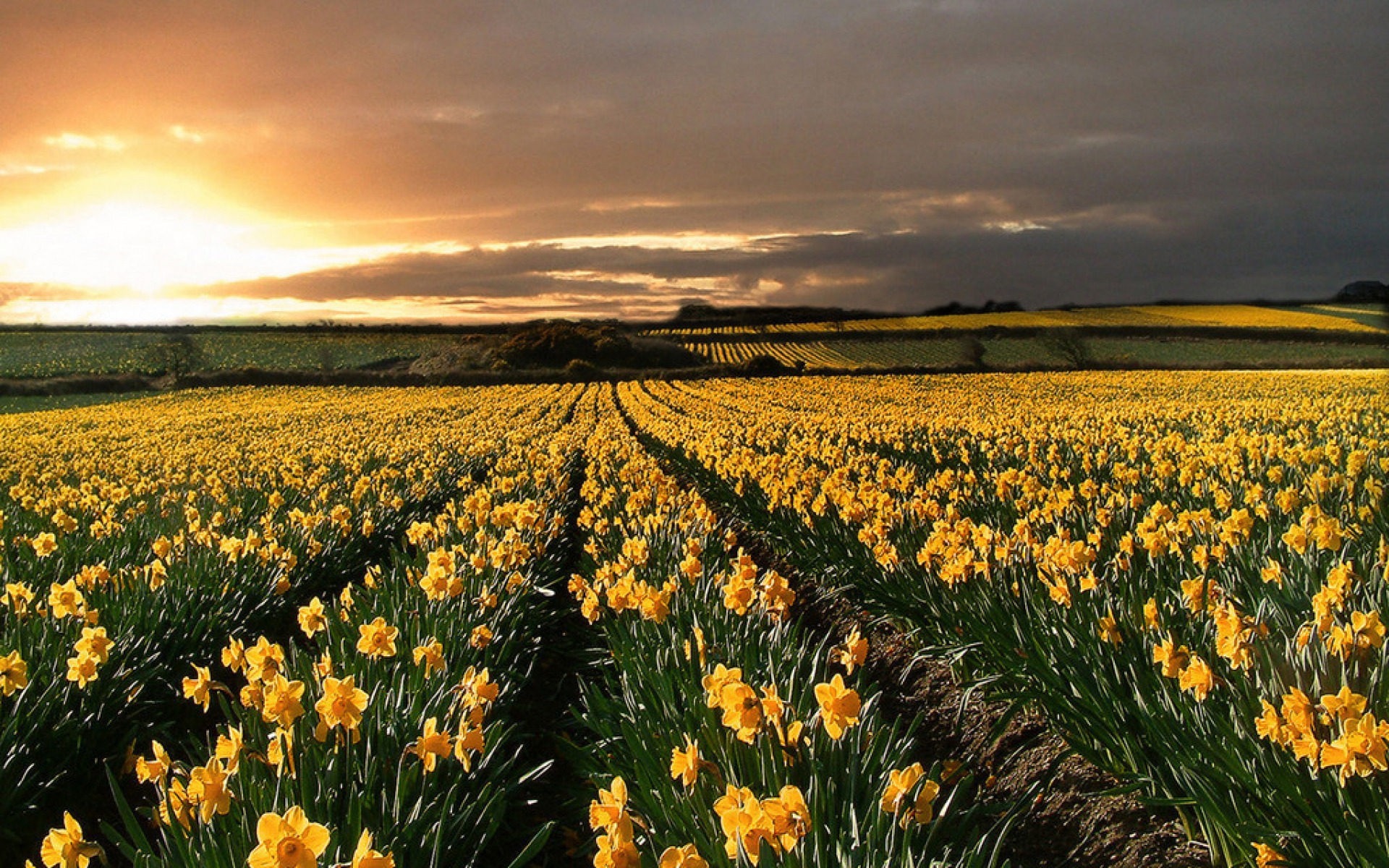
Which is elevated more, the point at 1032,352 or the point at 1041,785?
the point at 1032,352

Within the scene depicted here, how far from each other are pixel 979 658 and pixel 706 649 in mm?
1625

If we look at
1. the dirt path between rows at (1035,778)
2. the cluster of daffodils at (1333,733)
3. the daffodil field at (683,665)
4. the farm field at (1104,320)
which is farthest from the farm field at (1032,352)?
the cluster of daffodils at (1333,733)

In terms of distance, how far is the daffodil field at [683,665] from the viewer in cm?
276

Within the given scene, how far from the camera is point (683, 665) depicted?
4.14 m

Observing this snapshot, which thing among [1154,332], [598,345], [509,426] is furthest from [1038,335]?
[509,426]

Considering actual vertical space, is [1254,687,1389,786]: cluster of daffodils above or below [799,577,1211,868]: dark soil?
above

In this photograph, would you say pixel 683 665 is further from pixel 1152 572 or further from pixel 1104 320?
pixel 1104 320

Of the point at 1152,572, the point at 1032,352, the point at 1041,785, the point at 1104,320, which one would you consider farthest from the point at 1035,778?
the point at 1104,320

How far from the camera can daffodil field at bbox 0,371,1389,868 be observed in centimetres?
276

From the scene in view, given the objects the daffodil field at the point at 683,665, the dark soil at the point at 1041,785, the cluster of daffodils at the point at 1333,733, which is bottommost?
the dark soil at the point at 1041,785

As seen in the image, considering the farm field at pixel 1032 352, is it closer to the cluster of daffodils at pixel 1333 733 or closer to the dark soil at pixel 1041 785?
the dark soil at pixel 1041 785

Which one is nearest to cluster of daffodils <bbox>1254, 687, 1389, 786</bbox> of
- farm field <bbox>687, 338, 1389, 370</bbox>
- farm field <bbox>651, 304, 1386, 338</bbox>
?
farm field <bbox>687, 338, 1389, 370</bbox>

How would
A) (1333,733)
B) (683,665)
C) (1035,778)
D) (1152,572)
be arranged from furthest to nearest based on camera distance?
(1152,572) → (1035,778) → (683,665) → (1333,733)

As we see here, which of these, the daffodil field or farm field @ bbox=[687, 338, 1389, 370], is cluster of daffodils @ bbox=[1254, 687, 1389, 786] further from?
farm field @ bbox=[687, 338, 1389, 370]
